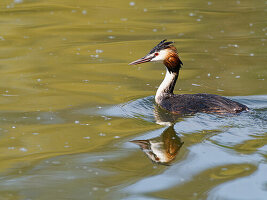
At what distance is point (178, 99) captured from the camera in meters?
7.67

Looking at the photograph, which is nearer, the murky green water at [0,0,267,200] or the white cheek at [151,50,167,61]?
the murky green water at [0,0,267,200]

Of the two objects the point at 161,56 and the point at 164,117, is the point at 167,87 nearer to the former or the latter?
the point at 161,56

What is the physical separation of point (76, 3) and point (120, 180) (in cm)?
1033

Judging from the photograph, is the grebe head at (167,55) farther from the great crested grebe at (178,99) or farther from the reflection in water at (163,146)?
the reflection in water at (163,146)

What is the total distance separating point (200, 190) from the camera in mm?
5152

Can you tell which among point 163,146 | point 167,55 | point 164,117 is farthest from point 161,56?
point 163,146

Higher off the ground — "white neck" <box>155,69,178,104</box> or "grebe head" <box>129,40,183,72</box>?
"grebe head" <box>129,40,183,72</box>

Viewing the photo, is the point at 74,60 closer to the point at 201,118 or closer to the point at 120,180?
the point at 201,118

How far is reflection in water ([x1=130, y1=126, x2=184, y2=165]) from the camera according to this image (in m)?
6.06

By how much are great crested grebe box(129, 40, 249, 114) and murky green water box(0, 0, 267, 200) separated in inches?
6.0

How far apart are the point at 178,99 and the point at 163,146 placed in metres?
1.41

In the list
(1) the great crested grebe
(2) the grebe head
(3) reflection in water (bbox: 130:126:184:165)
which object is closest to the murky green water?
(3) reflection in water (bbox: 130:126:184:165)

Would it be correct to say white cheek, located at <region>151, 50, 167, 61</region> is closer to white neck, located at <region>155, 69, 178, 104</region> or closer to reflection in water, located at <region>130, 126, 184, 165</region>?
white neck, located at <region>155, 69, 178, 104</region>

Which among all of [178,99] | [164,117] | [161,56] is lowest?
[164,117]
